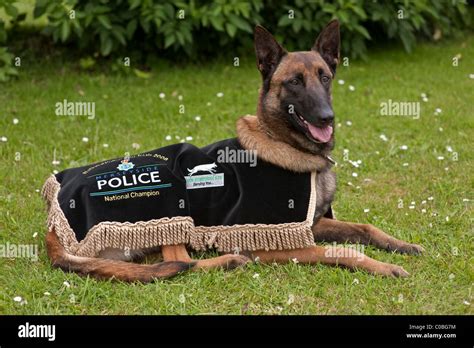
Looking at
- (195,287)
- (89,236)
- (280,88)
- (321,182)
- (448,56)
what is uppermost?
(448,56)

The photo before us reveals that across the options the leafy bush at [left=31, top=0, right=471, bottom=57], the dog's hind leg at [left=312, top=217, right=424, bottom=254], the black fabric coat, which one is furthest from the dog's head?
the leafy bush at [left=31, top=0, right=471, bottom=57]

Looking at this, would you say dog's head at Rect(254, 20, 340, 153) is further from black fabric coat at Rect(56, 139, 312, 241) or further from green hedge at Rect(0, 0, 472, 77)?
green hedge at Rect(0, 0, 472, 77)

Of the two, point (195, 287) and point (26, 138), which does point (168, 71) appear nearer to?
point (26, 138)

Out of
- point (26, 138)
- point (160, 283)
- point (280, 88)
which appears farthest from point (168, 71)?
point (160, 283)

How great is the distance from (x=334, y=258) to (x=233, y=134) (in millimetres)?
2746

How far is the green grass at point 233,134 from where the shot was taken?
3941 millimetres

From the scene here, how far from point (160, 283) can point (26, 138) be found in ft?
10.4

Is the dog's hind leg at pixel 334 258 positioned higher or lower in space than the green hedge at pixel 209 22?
lower

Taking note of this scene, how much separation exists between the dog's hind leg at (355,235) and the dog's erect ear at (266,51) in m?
1.08

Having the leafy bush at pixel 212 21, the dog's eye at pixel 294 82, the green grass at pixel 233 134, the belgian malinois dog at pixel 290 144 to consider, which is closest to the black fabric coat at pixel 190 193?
the belgian malinois dog at pixel 290 144

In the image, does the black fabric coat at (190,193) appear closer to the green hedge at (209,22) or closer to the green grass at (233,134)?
the green grass at (233,134)

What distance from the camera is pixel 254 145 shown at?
4.40 metres

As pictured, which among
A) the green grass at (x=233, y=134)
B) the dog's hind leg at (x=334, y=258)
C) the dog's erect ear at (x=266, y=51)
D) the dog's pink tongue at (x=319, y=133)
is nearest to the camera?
the green grass at (x=233, y=134)

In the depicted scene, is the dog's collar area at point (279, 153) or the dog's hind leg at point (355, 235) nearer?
the dog's collar area at point (279, 153)
